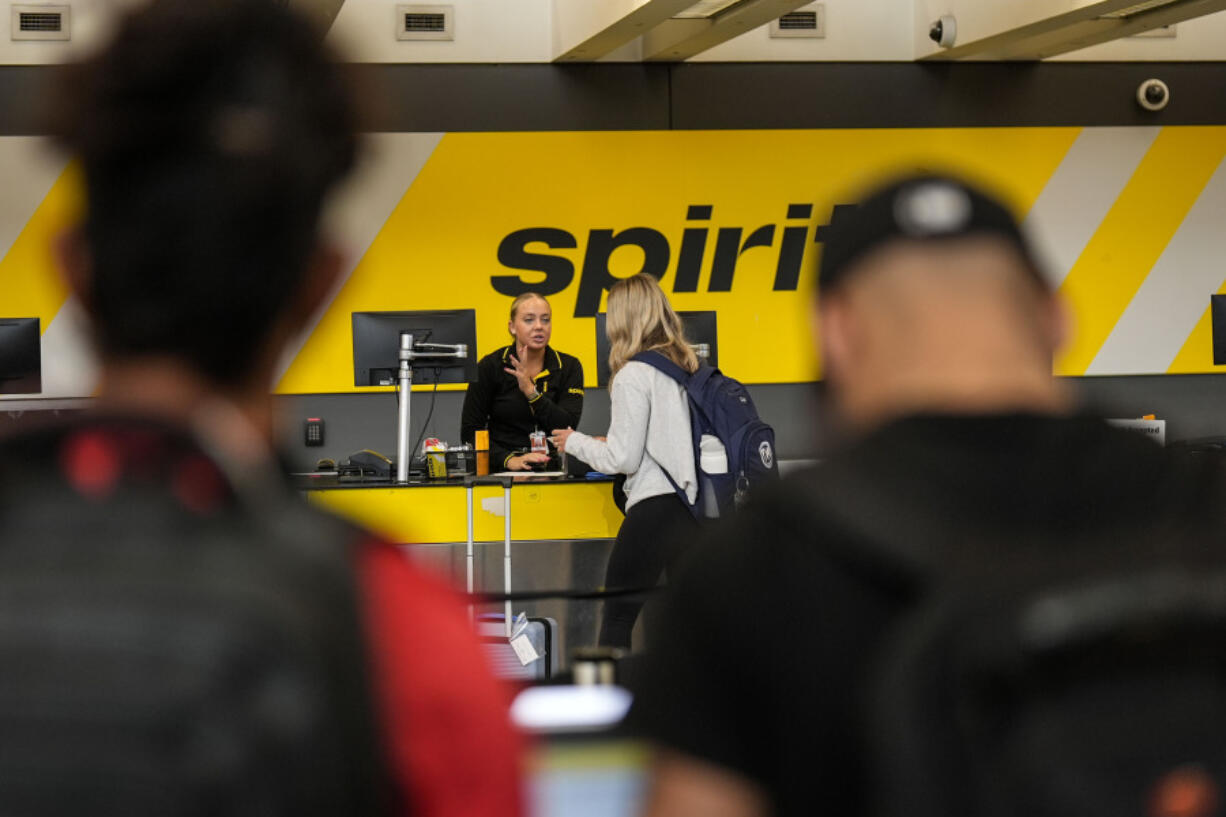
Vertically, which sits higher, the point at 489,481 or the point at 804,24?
the point at 804,24

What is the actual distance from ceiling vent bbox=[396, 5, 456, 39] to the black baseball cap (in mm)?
7112

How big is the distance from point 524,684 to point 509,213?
19.0ft

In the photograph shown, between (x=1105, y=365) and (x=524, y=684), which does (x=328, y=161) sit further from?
(x=1105, y=365)

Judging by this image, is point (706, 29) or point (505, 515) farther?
point (706, 29)

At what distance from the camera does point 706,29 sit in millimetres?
7234

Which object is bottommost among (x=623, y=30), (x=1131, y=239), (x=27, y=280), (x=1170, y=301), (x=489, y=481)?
(x=489, y=481)

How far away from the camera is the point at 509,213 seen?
25.4ft

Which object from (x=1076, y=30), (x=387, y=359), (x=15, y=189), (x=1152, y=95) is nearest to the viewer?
(x=387, y=359)

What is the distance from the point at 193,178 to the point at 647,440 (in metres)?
3.88

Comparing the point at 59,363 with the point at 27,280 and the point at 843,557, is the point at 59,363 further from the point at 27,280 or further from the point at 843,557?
the point at 843,557

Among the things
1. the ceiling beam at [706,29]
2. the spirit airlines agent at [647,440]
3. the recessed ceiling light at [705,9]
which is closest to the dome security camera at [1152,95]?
the ceiling beam at [706,29]

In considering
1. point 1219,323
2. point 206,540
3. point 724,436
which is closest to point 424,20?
point 724,436

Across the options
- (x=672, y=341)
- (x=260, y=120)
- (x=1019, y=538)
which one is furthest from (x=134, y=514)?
(x=672, y=341)

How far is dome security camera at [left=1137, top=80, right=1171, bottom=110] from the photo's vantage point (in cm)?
827
